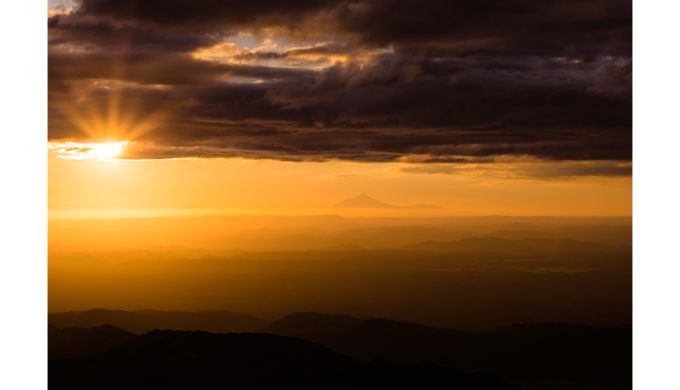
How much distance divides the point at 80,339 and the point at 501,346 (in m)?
7.45

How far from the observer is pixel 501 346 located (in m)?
12.3

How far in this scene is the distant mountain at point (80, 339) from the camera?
12430 mm

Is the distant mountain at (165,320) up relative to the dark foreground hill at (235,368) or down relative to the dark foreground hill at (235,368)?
up

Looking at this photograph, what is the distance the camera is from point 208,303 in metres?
12.3

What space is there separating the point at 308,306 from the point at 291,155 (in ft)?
8.57

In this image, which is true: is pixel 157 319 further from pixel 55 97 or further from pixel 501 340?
pixel 501 340

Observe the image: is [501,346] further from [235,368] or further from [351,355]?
[235,368]

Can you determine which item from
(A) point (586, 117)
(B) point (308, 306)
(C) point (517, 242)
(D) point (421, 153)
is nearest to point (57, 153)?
(B) point (308, 306)

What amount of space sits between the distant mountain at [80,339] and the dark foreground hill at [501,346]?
2.85m

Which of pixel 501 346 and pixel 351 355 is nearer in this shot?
pixel 501 346

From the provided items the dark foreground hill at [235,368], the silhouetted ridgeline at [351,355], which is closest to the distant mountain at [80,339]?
the silhouetted ridgeline at [351,355]

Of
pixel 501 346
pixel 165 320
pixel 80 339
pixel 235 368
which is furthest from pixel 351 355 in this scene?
pixel 80 339

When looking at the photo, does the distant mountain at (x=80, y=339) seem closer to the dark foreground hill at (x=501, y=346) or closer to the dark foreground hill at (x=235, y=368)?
the dark foreground hill at (x=235, y=368)

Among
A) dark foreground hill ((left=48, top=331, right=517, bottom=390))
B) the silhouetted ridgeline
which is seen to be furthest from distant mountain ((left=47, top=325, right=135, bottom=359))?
dark foreground hill ((left=48, top=331, right=517, bottom=390))
